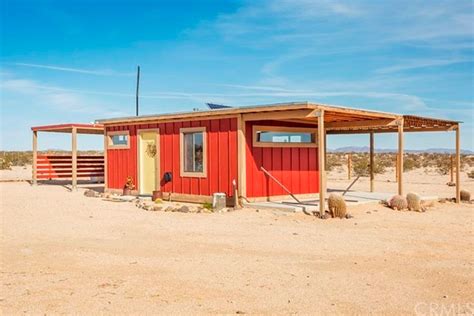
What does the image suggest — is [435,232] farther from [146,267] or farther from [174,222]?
[146,267]

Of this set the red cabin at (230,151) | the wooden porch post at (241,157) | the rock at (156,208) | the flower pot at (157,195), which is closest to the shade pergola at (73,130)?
the red cabin at (230,151)

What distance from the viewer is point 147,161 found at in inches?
653

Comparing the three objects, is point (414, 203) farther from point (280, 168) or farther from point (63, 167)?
point (63, 167)

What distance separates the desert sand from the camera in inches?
197

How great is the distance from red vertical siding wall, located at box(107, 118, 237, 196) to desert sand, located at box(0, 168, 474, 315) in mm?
2385

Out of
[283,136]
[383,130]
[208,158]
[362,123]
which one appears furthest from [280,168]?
[383,130]

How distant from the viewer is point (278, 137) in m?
14.4

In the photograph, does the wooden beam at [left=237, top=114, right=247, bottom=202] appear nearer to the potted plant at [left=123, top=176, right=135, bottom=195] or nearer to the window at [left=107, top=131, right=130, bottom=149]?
the potted plant at [left=123, top=176, right=135, bottom=195]

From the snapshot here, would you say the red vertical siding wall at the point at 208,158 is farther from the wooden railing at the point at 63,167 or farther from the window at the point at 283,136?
the wooden railing at the point at 63,167

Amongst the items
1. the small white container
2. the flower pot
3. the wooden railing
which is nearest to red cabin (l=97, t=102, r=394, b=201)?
the flower pot

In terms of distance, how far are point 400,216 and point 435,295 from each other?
22.5 ft

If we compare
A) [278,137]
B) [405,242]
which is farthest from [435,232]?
[278,137]

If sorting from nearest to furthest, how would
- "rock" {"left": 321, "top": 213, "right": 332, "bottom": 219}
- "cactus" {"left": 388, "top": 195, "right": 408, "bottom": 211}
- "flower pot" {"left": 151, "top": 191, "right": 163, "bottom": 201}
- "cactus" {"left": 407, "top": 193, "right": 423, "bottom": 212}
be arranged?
"rock" {"left": 321, "top": 213, "right": 332, "bottom": 219}, "cactus" {"left": 407, "top": 193, "right": 423, "bottom": 212}, "cactus" {"left": 388, "top": 195, "right": 408, "bottom": 211}, "flower pot" {"left": 151, "top": 191, "right": 163, "bottom": 201}

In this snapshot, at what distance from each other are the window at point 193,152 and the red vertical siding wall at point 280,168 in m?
1.49
